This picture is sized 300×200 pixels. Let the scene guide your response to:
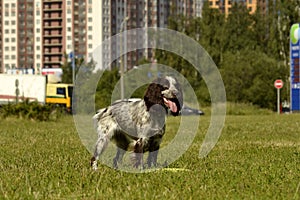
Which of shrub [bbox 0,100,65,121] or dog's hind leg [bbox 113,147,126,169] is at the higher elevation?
dog's hind leg [bbox 113,147,126,169]

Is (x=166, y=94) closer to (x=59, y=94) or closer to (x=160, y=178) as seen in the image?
(x=160, y=178)

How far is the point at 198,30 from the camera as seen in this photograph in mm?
78062

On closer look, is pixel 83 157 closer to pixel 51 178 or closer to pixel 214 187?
pixel 51 178

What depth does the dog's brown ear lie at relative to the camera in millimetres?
8613

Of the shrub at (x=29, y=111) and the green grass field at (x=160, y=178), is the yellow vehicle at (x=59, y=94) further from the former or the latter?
the green grass field at (x=160, y=178)

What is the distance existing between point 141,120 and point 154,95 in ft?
1.18

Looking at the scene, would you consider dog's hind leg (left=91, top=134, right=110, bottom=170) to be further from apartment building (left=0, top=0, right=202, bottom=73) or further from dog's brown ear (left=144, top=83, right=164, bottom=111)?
apartment building (left=0, top=0, right=202, bottom=73)

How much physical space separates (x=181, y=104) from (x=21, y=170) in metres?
2.36

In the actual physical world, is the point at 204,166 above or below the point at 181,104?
below

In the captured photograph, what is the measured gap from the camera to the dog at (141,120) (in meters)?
8.60

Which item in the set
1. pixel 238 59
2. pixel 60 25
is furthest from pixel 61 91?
pixel 60 25

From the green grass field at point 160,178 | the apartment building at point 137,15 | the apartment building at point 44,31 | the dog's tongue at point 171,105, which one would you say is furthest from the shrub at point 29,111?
the apartment building at point 44,31

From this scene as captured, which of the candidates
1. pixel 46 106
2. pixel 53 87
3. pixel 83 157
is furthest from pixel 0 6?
pixel 83 157

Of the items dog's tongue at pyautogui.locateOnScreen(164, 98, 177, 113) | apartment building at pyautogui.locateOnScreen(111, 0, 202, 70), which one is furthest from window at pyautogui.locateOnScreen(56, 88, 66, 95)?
apartment building at pyautogui.locateOnScreen(111, 0, 202, 70)
